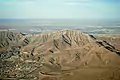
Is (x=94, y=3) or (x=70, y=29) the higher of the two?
(x=94, y=3)

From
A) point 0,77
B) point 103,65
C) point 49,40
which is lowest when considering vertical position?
point 0,77

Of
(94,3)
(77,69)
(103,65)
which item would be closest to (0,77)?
(77,69)

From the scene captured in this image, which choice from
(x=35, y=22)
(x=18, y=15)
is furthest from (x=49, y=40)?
(x=18, y=15)

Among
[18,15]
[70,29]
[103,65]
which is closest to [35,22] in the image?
[18,15]

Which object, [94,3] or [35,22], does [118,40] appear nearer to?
[94,3]

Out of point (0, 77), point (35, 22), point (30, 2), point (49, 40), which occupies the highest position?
point (30, 2)

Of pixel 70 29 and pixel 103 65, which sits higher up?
pixel 70 29

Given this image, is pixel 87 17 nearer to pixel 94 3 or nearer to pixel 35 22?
pixel 94 3
